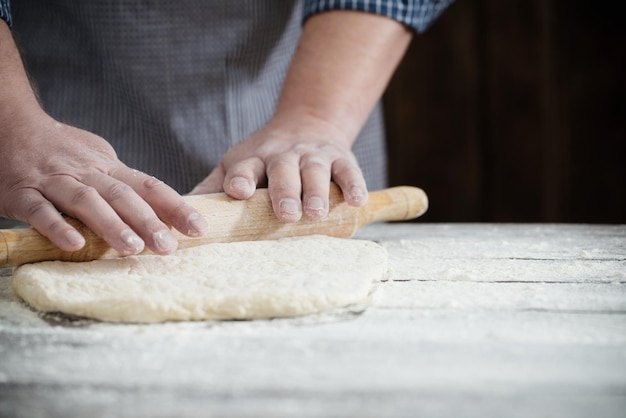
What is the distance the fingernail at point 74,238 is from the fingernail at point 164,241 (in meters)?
0.10

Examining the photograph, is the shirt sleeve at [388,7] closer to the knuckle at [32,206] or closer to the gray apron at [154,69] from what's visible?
the gray apron at [154,69]

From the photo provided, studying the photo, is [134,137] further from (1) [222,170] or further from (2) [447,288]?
(2) [447,288]

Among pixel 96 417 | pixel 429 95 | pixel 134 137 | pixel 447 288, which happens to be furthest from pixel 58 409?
pixel 429 95

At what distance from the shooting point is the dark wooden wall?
2867mm

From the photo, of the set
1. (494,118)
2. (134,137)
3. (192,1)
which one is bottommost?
(494,118)

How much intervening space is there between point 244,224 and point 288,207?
81 millimetres

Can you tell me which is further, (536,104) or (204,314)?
(536,104)

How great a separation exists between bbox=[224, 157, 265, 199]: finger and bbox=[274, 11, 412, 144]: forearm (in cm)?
27

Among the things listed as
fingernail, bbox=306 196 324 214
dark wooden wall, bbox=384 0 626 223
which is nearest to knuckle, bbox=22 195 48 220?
fingernail, bbox=306 196 324 214

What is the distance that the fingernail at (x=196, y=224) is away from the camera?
40.6 inches

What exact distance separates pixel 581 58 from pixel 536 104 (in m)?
0.27

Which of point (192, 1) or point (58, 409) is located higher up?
point (192, 1)

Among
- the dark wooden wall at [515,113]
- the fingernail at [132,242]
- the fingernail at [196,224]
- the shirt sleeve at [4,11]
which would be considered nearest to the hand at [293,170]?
the fingernail at [196,224]

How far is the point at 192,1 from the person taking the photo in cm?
158
